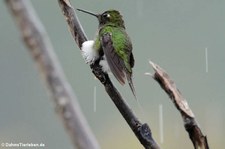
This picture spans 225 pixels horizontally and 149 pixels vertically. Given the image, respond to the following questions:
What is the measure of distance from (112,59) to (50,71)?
997mm

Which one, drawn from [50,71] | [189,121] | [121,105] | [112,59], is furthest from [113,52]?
[50,71]

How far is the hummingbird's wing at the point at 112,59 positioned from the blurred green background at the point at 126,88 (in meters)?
0.63

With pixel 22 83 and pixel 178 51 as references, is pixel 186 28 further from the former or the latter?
pixel 22 83

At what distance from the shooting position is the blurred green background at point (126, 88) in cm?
197

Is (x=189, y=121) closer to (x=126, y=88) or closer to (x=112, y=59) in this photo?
(x=112, y=59)

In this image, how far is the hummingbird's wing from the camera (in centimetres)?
112

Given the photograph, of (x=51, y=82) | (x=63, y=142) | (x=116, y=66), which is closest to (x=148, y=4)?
(x=63, y=142)

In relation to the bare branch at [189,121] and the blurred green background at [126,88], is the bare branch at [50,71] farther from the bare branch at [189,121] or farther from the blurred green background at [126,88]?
the blurred green background at [126,88]

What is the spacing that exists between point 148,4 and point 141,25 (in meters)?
0.14

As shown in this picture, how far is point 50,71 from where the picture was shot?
183 mm

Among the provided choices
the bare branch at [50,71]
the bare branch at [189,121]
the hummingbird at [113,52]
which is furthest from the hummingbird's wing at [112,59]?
the bare branch at [50,71]

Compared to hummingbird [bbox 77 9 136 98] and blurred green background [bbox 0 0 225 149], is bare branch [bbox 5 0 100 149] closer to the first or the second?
hummingbird [bbox 77 9 136 98]

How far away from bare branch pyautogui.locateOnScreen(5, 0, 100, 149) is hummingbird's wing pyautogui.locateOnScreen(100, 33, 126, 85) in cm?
87

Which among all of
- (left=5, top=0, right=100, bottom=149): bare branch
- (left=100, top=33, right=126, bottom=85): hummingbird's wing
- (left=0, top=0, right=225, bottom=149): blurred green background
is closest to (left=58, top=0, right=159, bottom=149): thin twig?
(left=100, top=33, right=126, bottom=85): hummingbird's wing
